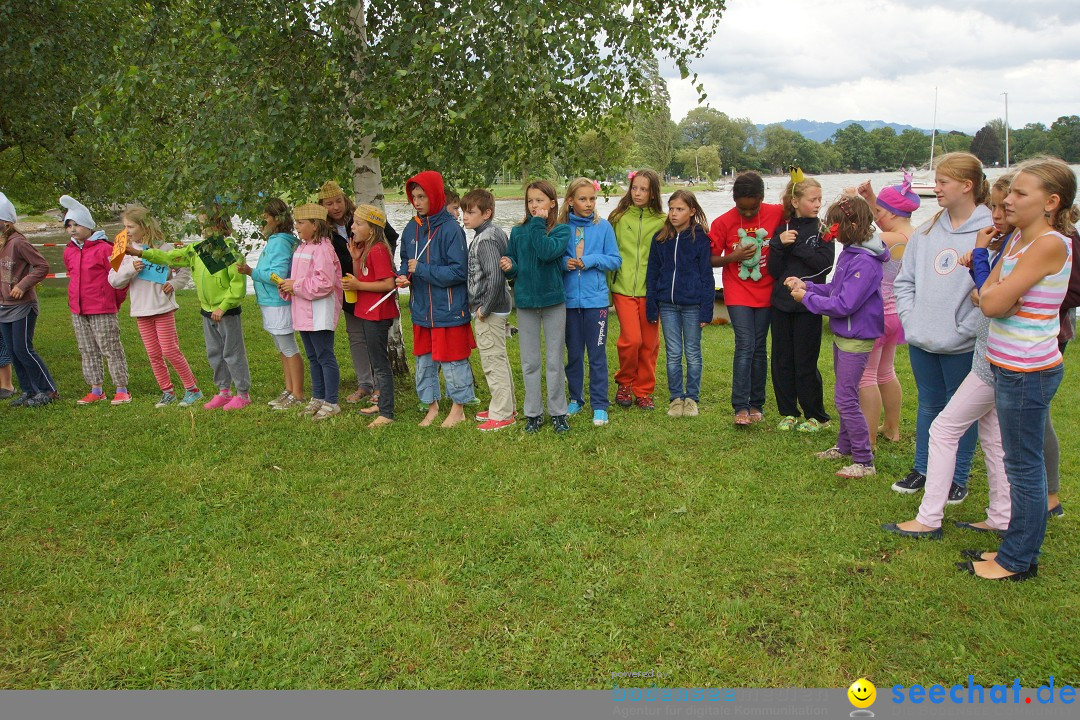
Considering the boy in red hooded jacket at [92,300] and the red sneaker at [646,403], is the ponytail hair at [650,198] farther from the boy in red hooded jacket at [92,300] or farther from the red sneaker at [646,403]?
the boy in red hooded jacket at [92,300]

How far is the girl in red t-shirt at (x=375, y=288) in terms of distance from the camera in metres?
6.48

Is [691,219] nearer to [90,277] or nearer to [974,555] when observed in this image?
[974,555]

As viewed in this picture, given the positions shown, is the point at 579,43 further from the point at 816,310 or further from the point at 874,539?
the point at 874,539

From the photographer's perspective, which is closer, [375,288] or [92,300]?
[375,288]

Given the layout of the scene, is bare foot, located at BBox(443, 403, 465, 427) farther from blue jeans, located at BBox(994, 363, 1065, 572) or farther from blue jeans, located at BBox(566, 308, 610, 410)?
blue jeans, located at BBox(994, 363, 1065, 572)

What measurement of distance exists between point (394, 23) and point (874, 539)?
18.9 feet

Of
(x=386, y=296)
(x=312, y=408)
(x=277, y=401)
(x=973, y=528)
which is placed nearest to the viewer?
(x=973, y=528)

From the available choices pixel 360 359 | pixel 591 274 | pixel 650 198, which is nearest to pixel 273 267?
pixel 360 359

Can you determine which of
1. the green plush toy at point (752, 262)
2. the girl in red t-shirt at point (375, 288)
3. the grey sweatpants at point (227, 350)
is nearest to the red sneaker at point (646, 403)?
the green plush toy at point (752, 262)

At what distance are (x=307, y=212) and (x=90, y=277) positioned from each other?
2.42 meters

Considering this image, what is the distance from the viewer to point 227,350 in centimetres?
709

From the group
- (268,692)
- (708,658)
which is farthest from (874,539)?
(268,692)

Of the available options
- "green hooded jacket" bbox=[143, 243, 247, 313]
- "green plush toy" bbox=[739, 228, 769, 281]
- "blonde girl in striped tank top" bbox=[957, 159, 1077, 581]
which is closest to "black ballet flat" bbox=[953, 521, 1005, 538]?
"blonde girl in striped tank top" bbox=[957, 159, 1077, 581]

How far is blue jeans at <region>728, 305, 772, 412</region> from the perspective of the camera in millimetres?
6215
